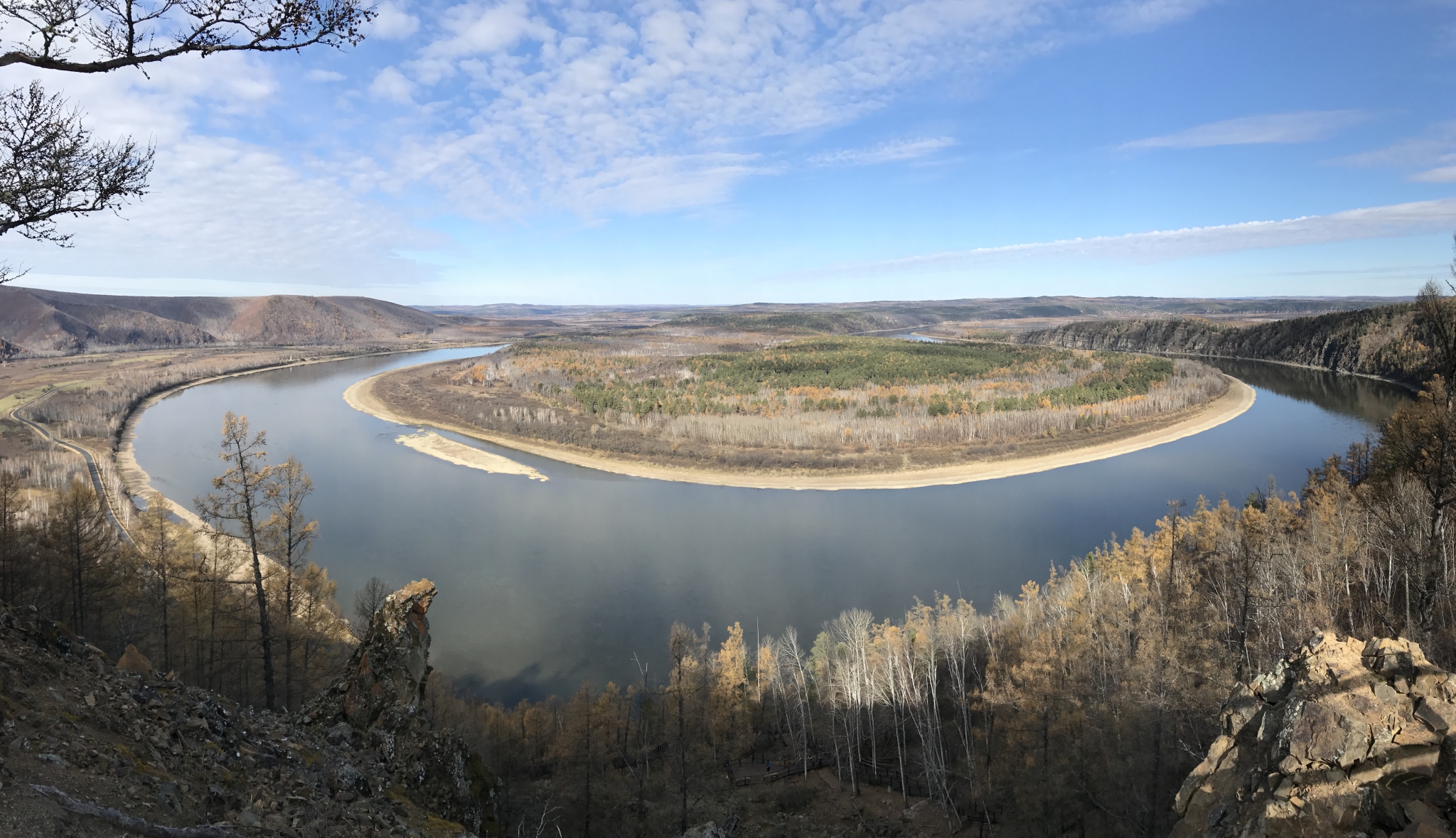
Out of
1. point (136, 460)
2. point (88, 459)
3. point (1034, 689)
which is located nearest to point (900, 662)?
point (1034, 689)

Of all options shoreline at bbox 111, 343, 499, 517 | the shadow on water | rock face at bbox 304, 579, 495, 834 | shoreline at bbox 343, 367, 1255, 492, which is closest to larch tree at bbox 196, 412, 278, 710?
rock face at bbox 304, 579, 495, 834

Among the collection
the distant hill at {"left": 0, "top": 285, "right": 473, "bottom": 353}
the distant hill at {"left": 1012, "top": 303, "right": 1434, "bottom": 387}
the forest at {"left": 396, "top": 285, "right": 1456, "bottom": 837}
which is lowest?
the forest at {"left": 396, "top": 285, "right": 1456, "bottom": 837}

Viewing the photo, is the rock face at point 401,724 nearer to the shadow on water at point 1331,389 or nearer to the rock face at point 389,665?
the rock face at point 389,665

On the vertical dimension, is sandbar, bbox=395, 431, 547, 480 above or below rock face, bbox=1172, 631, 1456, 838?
below

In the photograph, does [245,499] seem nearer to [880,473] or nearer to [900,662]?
[900,662]

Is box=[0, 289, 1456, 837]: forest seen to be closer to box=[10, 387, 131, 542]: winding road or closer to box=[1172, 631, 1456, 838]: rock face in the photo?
box=[10, 387, 131, 542]: winding road

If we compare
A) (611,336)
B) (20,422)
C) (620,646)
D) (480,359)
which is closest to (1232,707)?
(620,646)
